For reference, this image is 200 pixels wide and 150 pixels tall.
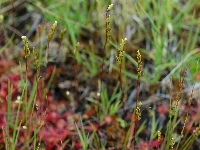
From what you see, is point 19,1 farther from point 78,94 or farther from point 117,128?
point 117,128

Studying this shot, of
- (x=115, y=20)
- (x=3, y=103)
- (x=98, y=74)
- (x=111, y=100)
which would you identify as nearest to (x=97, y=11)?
(x=115, y=20)

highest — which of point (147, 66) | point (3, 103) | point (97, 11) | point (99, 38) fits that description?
point (97, 11)

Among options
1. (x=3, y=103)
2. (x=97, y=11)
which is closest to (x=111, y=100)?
(x=3, y=103)

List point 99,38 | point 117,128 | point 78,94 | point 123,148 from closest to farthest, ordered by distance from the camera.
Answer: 1. point 123,148
2. point 117,128
3. point 78,94
4. point 99,38

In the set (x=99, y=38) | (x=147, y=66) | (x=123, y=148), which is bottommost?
(x=123, y=148)

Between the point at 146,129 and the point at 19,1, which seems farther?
the point at 19,1

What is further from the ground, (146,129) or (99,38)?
(99,38)

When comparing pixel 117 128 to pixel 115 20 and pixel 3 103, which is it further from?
pixel 115 20

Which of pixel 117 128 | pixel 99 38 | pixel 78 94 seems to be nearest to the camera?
pixel 117 128

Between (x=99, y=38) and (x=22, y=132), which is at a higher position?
(x=99, y=38)
